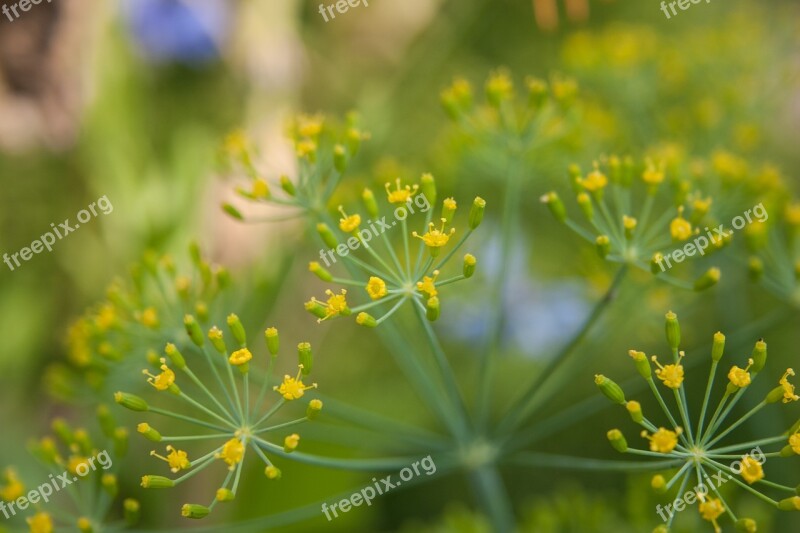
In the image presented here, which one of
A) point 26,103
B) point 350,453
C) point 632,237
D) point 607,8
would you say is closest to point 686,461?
point 632,237

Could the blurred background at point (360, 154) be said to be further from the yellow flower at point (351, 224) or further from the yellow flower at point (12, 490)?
the yellow flower at point (12, 490)

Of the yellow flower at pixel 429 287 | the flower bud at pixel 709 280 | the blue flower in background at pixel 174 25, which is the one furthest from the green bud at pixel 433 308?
the blue flower in background at pixel 174 25

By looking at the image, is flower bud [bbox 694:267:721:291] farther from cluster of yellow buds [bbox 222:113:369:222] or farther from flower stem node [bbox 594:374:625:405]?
cluster of yellow buds [bbox 222:113:369:222]

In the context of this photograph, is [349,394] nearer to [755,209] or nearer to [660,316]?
[660,316]

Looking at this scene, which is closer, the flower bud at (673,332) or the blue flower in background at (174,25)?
the flower bud at (673,332)

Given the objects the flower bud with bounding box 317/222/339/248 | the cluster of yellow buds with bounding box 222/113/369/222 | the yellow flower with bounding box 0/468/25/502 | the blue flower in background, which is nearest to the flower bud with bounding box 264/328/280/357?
the flower bud with bounding box 317/222/339/248
